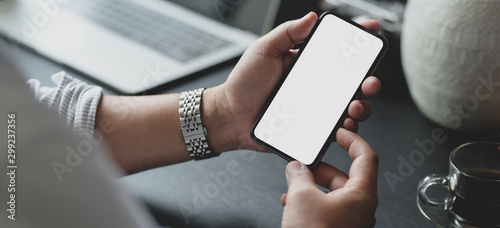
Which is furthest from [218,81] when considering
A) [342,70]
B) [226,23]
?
[342,70]

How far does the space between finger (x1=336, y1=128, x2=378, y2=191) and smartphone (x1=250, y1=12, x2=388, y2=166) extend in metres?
0.06

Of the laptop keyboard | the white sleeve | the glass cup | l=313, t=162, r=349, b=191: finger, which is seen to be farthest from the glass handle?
the laptop keyboard

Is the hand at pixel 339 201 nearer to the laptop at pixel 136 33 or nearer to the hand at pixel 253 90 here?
the hand at pixel 253 90

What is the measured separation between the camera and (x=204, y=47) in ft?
3.51

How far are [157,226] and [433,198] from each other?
1.19ft

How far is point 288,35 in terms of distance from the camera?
2.23 ft

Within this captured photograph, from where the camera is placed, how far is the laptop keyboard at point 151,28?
1.06 meters

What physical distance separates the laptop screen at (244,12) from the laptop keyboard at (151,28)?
0.06 metres

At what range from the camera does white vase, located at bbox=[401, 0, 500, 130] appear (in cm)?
68

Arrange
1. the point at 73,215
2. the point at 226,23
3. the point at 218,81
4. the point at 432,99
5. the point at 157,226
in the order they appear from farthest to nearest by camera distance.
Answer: the point at 226,23 < the point at 218,81 < the point at 432,99 < the point at 157,226 < the point at 73,215

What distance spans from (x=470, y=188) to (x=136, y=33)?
0.76m

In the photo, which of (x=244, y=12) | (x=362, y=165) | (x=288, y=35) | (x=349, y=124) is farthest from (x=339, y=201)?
(x=244, y=12)

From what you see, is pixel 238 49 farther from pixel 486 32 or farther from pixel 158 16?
pixel 486 32

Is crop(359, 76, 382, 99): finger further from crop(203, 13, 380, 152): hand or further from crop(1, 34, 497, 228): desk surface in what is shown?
crop(1, 34, 497, 228): desk surface
